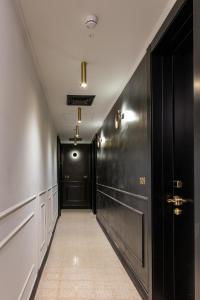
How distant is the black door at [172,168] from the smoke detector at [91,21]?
59 cm

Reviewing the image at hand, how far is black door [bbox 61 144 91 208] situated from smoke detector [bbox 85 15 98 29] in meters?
9.35

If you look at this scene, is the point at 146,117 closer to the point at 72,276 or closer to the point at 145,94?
the point at 145,94

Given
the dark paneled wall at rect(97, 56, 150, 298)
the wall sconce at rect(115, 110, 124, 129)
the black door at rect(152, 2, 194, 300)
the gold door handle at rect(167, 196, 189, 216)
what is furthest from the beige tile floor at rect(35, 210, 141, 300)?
the wall sconce at rect(115, 110, 124, 129)

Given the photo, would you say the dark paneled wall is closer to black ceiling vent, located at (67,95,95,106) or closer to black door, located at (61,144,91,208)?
black ceiling vent, located at (67,95,95,106)

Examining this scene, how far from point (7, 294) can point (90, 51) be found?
7.63ft

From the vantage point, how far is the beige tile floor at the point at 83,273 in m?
3.09

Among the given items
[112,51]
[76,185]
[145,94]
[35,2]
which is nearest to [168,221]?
[145,94]

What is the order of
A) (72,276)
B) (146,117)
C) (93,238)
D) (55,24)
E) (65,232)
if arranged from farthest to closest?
(65,232)
(93,238)
(72,276)
(146,117)
(55,24)

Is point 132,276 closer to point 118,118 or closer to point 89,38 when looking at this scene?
point 118,118

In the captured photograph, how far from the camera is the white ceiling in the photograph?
88.9 inches

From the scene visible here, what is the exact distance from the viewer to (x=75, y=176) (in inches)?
460

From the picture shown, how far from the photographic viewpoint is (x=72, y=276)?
12.0ft

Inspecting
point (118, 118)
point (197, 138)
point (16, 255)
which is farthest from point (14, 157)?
point (118, 118)

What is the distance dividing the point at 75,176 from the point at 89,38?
918 cm
